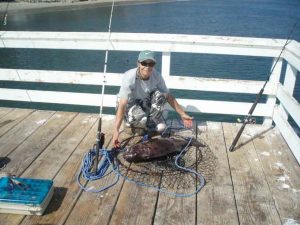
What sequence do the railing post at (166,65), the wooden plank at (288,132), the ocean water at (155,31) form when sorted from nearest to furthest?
1. the wooden plank at (288,132)
2. the railing post at (166,65)
3. the ocean water at (155,31)

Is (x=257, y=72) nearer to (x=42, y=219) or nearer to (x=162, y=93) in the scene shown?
(x=162, y=93)

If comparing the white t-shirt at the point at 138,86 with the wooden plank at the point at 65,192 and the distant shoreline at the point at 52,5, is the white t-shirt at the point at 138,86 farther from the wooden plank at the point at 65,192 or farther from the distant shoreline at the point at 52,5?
the distant shoreline at the point at 52,5

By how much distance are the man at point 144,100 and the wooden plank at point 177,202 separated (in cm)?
90

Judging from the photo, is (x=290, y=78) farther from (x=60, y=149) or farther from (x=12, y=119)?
(x=12, y=119)

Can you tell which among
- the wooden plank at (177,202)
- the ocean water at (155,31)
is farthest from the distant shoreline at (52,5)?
the wooden plank at (177,202)

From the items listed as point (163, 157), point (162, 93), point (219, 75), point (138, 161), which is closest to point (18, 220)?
point (138, 161)

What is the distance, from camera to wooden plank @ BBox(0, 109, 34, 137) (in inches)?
200

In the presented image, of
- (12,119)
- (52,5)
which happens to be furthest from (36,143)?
(52,5)

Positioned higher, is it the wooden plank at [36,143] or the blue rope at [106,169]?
the blue rope at [106,169]

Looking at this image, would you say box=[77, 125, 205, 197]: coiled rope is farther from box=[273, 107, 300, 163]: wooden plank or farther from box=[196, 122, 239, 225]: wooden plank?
box=[273, 107, 300, 163]: wooden plank

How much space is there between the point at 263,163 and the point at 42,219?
264cm

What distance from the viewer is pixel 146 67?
13.4ft

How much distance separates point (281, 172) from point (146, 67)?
2.04 m

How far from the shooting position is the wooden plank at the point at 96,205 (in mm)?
3139
